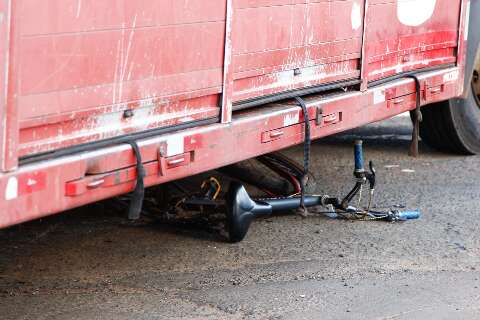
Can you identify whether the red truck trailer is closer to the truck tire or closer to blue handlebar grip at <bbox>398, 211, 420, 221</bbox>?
blue handlebar grip at <bbox>398, 211, 420, 221</bbox>

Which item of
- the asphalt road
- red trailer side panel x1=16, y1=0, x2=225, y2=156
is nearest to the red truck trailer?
red trailer side panel x1=16, y1=0, x2=225, y2=156

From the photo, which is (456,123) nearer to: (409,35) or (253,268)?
(409,35)

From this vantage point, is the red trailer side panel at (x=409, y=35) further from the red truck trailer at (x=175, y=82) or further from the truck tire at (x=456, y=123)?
the truck tire at (x=456, y=123)

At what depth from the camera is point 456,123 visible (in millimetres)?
7641

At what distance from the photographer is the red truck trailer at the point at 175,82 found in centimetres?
383

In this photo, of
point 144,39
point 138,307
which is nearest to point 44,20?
point 144,39

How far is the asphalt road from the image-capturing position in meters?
4.61

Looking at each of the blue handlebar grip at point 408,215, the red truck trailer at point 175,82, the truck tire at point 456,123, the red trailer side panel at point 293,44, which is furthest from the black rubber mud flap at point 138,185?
the truck tire at point 456,123

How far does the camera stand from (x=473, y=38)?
7.45 meters

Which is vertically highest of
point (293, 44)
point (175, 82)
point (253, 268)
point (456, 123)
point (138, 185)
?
point (293, 44)

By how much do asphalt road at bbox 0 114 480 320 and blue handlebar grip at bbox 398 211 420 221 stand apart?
0.14 ft

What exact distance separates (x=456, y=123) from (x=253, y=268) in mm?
3031

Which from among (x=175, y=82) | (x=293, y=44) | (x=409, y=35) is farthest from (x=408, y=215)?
(x=175, y=82)

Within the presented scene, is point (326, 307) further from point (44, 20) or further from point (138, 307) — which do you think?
point (44, 20)
